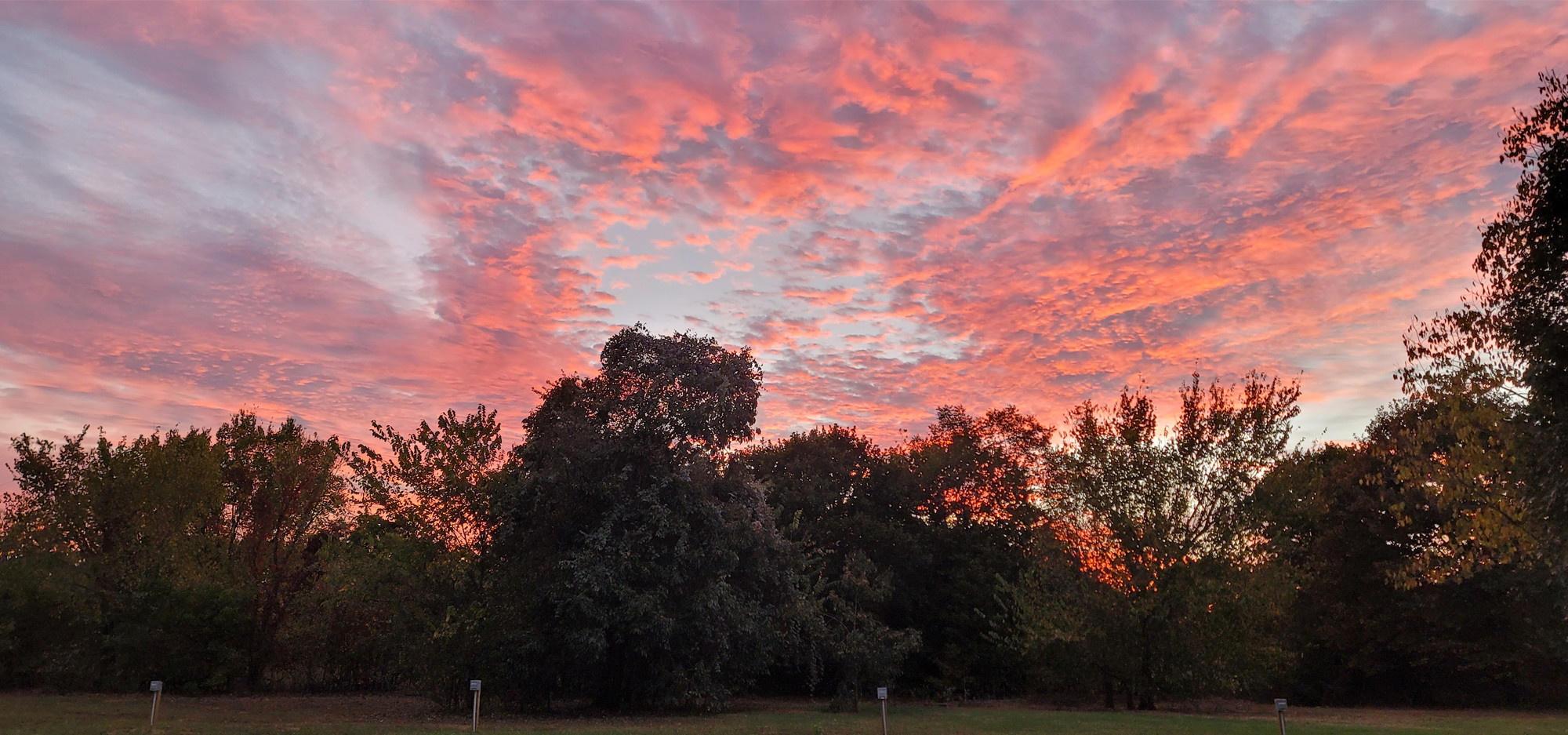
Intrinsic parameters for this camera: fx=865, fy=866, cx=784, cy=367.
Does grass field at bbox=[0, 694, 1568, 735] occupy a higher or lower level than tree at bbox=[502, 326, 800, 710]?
lower

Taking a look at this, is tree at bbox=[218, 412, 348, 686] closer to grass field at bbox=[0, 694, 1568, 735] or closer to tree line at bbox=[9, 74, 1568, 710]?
tree line at bbox=[9, 74, 1568, 710]

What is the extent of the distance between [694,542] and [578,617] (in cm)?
420

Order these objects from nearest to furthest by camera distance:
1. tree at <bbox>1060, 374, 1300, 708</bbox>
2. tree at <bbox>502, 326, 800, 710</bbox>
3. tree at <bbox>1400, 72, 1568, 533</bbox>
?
tree at <bbox>1400, 72, 1568, 533</bbox> → tree at <bbox>502, 326, 800, 710</bbox> → tree at <bbox>1060, 374, 1300, 708</bbox>

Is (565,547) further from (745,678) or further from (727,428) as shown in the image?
(745,678)

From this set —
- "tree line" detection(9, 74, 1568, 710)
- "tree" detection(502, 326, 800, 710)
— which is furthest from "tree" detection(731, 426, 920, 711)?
"tree" detection(502, 326, 800, 710)

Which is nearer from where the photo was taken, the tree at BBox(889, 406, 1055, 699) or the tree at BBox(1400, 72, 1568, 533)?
the tree at BBox(1400, 72, 1568, 533)

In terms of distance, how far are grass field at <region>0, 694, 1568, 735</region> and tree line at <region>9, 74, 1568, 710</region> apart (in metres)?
2.23

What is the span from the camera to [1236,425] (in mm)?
32594

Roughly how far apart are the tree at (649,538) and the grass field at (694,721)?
1840 millimetres

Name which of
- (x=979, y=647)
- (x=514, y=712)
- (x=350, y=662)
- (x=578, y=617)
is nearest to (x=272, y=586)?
(x=350, y=662)

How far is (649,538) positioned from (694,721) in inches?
217

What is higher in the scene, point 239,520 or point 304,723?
point 239,520

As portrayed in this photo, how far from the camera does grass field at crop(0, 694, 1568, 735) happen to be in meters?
21.6

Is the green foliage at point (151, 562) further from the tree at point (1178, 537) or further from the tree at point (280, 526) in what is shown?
the tree at point (1178, 537)
